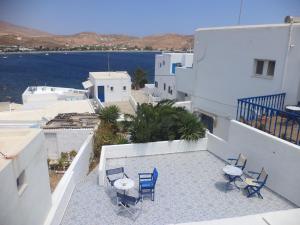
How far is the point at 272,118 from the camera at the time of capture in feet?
37.4

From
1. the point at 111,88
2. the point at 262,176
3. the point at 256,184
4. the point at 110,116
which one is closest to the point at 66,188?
the point at 256,184

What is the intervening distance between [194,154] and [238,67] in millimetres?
5490

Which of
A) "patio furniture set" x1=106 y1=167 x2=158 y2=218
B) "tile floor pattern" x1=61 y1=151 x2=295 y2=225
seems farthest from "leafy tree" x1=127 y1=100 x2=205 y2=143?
"patio furniture set" x1=106 y1=167 x2=158 y2=218

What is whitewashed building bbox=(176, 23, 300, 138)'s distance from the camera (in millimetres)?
12180

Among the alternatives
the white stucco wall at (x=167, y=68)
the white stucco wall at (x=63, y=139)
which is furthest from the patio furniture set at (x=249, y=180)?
the white stucco wall at (x=167, y=68)

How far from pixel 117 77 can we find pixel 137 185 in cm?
2658

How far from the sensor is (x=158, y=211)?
340 inches

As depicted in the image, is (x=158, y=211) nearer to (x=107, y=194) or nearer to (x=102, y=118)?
(x=107, y=194)

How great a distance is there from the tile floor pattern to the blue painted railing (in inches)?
89.5

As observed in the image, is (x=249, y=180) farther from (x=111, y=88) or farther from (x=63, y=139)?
(x=111, y=88)

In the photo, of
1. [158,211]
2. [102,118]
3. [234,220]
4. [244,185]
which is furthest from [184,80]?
[234,220]

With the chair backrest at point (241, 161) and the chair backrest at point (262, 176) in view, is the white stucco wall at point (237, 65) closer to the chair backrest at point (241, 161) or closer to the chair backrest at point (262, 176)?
the chair backrest at point (241, 161)

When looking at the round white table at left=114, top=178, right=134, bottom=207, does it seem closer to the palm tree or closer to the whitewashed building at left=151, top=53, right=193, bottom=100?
the palm tree

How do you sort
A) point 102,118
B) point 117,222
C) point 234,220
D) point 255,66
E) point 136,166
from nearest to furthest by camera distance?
point 234,220, point 117,222, point 136,166, point 255,66, point 102,118
